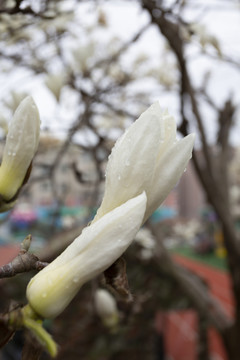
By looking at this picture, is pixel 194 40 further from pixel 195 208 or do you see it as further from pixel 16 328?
pixel 195 208

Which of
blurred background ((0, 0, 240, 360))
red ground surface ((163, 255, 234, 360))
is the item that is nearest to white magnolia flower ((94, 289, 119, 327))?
blurred background ((0, 0, 240, 360))

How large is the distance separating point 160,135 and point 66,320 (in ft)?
6.17

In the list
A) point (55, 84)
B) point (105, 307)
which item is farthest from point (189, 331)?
point (55, 84)

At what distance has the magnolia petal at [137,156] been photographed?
1.09 feet

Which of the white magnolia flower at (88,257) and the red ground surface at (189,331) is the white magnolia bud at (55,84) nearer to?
the white magnolia flower at (88,257)

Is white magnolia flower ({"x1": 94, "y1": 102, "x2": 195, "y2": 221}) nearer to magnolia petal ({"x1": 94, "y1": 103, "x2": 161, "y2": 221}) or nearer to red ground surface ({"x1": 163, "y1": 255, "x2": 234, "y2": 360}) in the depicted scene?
magnolia petal ({"x1": 94, "y1": 103, "x2": 161, "y2": 221})

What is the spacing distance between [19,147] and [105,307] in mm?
848

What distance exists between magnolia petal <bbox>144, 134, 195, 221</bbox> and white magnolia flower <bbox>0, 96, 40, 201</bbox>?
13 cm

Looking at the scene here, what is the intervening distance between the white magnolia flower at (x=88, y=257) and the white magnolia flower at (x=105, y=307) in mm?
838

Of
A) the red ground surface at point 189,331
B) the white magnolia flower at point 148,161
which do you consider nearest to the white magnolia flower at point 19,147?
the white magnolia flower at point 148,161

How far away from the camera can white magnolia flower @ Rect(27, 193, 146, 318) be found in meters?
0.32

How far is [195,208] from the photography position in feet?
37.5

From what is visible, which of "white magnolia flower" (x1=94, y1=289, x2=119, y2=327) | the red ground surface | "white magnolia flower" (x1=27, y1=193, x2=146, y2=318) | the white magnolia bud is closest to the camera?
"white magnolia flower" (x1=27, y1=193, x2=146, y2=318)

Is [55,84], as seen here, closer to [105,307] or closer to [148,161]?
[105,307]
